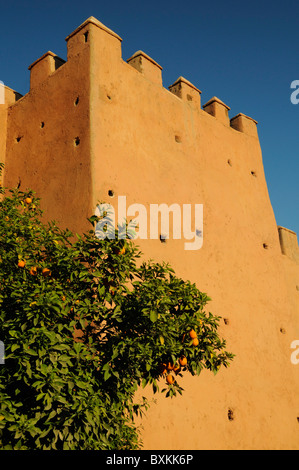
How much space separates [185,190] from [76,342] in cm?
469

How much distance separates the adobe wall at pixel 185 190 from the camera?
7484 mm

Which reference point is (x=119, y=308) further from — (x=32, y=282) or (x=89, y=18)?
(x=89, y=18)

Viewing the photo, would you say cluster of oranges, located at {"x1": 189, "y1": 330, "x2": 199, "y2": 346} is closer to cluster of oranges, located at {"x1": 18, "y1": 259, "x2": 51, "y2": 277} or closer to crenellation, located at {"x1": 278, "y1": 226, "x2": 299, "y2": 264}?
cluster of oranges, located at {"x1": 18, "y1": 259, "x2": 51, "y2": 277}

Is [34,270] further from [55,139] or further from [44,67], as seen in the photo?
[44,67]

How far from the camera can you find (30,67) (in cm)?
940

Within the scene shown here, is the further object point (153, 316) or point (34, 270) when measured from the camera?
point (34, 270)

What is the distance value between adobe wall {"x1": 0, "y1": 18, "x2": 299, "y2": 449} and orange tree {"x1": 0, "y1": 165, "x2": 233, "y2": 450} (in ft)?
6.64

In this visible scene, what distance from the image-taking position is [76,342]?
16.3ft

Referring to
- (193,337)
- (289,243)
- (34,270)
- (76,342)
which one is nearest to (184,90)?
(289,243)

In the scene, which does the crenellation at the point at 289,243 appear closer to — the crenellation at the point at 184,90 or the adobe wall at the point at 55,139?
the crenellation at the point at 184,90

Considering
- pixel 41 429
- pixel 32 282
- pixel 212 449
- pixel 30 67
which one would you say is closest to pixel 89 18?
pixel 30 67

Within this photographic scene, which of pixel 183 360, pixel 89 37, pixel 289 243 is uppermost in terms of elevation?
pixel 89 37

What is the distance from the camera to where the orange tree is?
13.3 ft

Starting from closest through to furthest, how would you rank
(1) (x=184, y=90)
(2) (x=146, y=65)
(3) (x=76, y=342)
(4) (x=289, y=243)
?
(3) (x=76, y=342), (2) (x=146, y=65), (1) (x=184, y=90), (4) (x=289, y=243)
